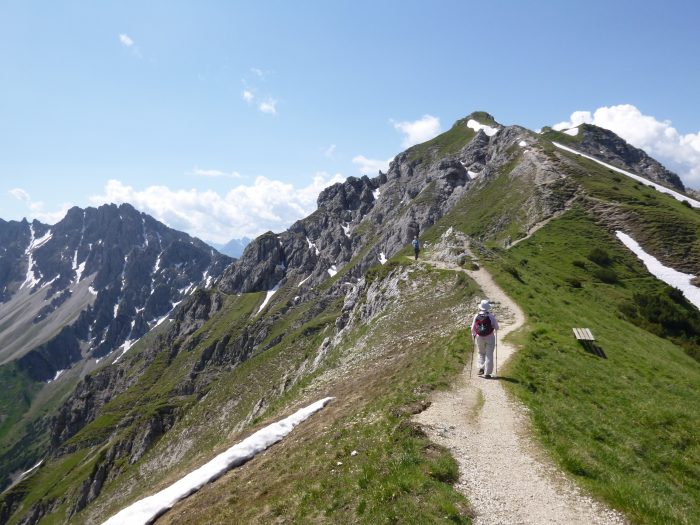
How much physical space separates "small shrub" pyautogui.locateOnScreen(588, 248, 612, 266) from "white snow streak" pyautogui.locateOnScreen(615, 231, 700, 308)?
6657 mm

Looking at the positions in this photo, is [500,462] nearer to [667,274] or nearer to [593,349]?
[593,349]

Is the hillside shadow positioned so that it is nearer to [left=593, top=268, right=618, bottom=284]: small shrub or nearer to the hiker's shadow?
the hiker's shadow

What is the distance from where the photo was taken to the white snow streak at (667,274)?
59644 millimetres

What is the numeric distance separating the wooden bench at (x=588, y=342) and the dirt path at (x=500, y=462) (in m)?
11.7

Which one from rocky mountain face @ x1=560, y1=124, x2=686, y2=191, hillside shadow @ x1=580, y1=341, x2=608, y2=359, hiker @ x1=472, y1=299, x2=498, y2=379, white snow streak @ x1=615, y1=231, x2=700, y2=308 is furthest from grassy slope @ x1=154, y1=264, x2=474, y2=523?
rocky mountain face @ x1=560, y1=124, x2=686, y2=191

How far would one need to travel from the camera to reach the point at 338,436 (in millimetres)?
17781

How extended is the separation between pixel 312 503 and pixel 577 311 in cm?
3757

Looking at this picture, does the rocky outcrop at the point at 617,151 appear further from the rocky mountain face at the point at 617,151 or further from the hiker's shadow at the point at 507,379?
the hiker's shadow at the point at 507,379

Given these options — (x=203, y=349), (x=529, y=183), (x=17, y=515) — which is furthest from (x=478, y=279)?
(x=17, y=515)

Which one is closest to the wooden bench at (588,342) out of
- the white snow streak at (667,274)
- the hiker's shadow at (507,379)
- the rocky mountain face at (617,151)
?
the hiker's shadow at (507,379)

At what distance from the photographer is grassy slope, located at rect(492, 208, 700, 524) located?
12.8 m

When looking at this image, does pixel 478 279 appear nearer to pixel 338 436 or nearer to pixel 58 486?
pixel 338 436

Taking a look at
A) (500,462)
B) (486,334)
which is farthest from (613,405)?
(500,462)

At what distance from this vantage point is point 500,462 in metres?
13.5
